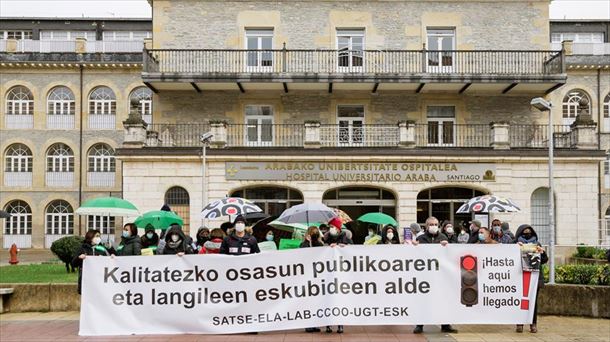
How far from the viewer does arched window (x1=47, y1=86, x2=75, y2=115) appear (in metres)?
46.7

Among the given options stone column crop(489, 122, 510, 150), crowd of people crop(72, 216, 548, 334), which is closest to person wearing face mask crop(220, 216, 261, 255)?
crowd of people crop(72, 216, 548, 334)

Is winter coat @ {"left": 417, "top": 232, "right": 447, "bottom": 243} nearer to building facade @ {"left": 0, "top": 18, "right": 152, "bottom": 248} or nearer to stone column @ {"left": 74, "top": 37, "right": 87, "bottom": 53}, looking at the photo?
building facade @ {"left": 0, "top": 18, "right": 152, "bottom": 248}

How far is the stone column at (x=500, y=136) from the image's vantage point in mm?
27944

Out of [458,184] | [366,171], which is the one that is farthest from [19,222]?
[458,184]

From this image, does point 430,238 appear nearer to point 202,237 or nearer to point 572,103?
point 202,237

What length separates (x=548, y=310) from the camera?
14023 mm

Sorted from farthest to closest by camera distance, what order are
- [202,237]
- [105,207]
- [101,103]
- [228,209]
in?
[101,103], [228,209], [105,207], [202,237]

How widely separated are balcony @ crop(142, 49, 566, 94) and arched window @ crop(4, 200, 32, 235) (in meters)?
20.3

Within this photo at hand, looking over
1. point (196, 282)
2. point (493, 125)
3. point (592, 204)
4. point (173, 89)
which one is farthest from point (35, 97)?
point (196, 282)

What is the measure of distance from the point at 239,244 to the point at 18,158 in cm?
3867

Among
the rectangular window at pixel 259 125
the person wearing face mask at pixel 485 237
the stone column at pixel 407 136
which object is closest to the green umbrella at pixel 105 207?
the person wearing face mask at pixel 485 237

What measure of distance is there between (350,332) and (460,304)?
5.93 feet

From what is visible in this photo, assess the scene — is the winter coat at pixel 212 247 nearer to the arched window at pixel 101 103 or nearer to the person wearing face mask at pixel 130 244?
the person wearing face mask at pixel 130 244

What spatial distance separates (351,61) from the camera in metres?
30.7
